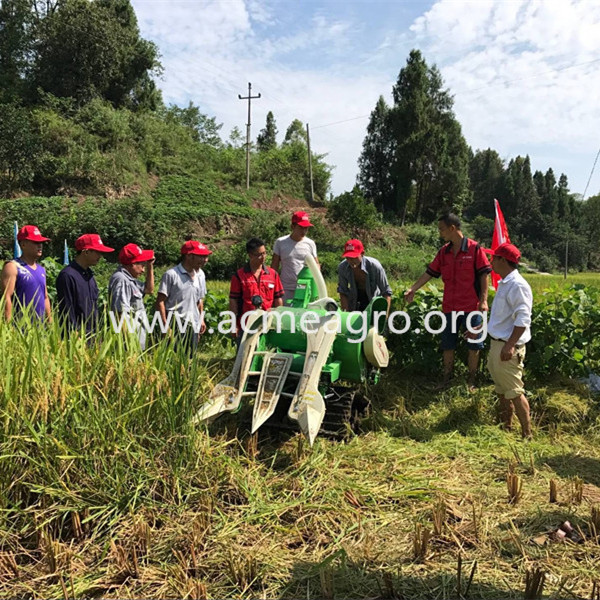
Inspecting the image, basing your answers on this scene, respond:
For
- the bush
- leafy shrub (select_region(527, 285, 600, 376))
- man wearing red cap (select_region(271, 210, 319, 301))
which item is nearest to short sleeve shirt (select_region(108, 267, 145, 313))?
man wearing red cap (select_region(271, 210, 319, 301))

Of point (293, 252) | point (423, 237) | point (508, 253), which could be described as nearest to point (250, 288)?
point (293, 252)

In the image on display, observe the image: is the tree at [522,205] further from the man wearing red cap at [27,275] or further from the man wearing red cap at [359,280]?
the man wearing red cap at [27,275]

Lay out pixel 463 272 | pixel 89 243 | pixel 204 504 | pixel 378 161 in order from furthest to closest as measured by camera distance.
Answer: pixel 378 161
pixel 463 272
pixel 89 243
pixel 204 504

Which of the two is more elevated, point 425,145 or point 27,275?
point 425,145

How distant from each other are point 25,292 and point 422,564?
3.80 metres

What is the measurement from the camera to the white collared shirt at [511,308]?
162 inches

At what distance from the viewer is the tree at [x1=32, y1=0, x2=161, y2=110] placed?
28.9m

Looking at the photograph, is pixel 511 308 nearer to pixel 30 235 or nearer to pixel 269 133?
pixel 30 235

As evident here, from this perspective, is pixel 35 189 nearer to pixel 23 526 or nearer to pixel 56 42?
pixel 56 42

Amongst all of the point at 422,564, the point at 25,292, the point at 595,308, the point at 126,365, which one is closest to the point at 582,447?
the point at 595,308

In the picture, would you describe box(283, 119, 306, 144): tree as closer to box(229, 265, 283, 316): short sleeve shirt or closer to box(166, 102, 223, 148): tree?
box(166, 102, 223, 148): tree

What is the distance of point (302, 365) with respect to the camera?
421 cm

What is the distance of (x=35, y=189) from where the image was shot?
2439 cm

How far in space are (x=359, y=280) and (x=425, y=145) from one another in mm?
34684
